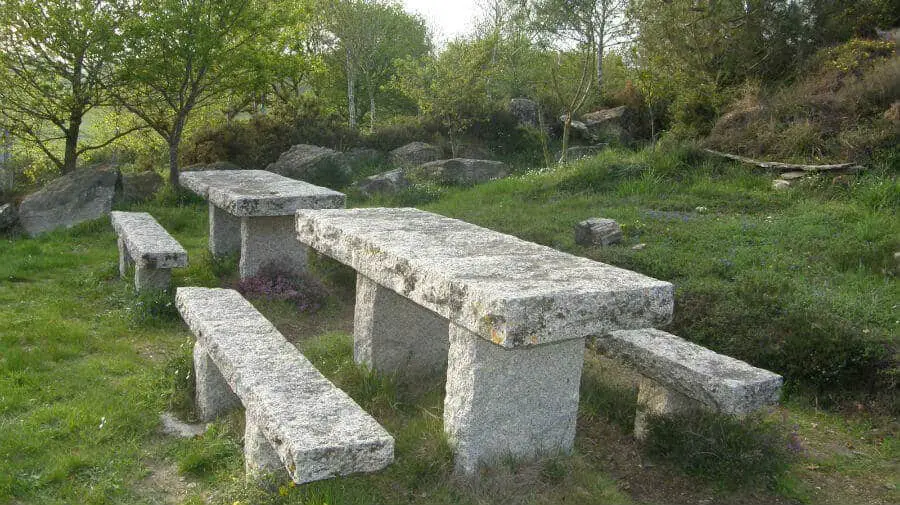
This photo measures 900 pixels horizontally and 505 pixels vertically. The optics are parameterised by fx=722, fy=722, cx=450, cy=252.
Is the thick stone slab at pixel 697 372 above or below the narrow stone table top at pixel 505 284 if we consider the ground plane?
below

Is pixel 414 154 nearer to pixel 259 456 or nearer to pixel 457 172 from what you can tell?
pixel 457 172

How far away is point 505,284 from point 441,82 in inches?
550

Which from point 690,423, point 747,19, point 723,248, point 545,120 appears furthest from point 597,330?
point 545,120

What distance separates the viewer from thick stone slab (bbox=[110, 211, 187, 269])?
6352 millimetres

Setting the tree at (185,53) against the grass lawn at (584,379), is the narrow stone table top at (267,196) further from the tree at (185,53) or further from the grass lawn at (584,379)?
the tree at (185,53)

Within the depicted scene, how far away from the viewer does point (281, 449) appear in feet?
9.66

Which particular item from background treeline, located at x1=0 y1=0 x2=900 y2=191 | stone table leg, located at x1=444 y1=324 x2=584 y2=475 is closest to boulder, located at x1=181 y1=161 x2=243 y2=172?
background treeline, located at x1=0 y1=0 x2=900 y2=191

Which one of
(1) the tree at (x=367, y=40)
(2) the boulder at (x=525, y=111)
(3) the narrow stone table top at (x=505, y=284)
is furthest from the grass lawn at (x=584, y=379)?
(1) the tree at (x=367, y=40)

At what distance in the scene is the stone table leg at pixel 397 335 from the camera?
452 cm

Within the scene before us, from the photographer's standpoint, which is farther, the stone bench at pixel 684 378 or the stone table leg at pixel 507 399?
the stone bench at pixel 684 378

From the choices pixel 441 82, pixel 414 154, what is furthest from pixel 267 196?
pixel 441 82

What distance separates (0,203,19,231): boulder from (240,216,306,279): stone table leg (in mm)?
4543

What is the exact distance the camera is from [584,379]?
459 cm

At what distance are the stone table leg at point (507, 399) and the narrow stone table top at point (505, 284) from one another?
0.28 m
